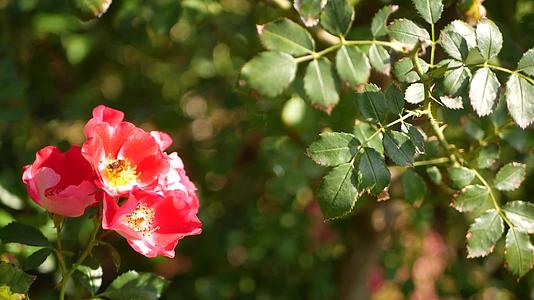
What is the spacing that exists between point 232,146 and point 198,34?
310 mm

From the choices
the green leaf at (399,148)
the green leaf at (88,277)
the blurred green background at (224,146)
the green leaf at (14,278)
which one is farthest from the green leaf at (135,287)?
the green leaf at (399,148)

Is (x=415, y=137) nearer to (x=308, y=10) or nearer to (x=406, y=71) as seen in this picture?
(x=406, y=71)

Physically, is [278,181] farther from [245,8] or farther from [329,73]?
[245,8]

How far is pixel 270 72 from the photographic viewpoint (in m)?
1.04

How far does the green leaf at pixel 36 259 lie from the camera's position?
3.52ft

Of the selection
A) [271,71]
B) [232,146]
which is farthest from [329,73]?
[232,146]

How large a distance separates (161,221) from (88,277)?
16 centimetres

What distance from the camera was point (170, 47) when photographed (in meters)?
2.39

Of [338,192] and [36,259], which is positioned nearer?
[338,192]

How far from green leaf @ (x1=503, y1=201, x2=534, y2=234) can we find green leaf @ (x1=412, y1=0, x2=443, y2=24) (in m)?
0.31

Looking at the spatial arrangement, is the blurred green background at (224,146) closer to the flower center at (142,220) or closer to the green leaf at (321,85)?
the green leaf at (321,85)

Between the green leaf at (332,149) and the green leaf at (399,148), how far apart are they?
0.04 metres

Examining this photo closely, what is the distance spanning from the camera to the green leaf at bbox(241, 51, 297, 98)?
40.4 inches

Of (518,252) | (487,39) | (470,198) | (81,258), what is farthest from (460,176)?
(81,258)
